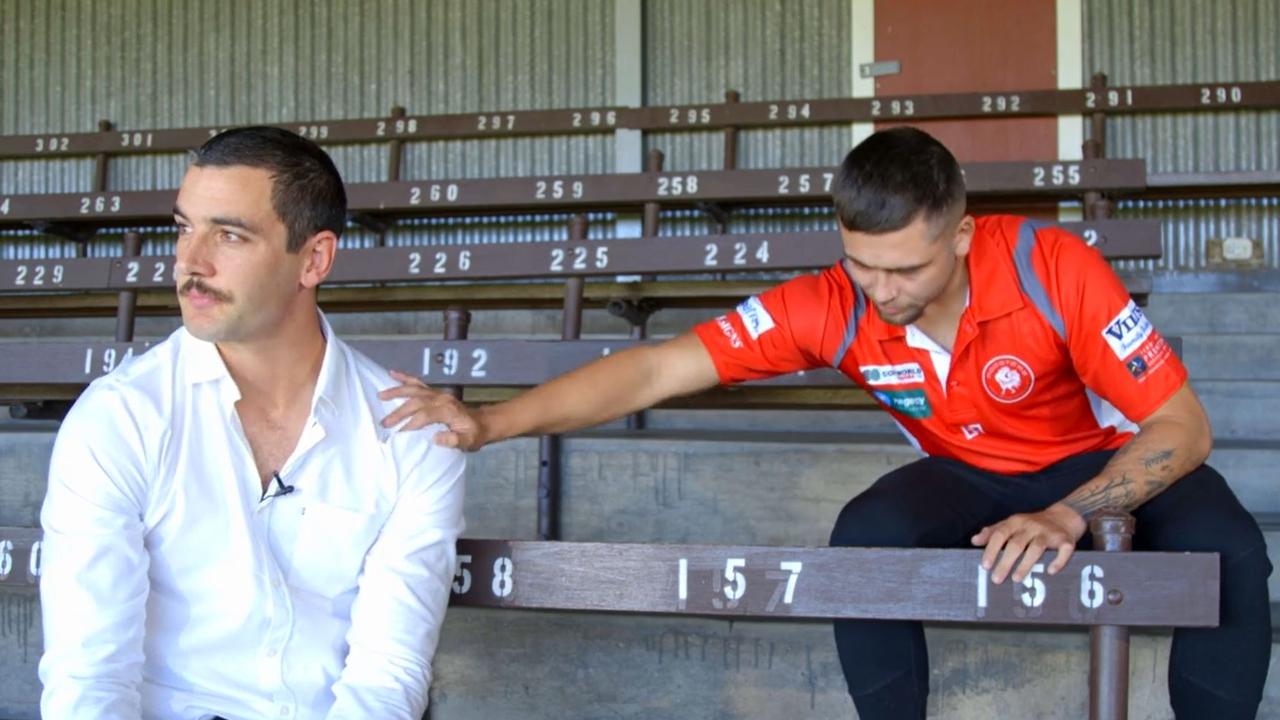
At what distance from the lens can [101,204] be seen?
16.4 feet

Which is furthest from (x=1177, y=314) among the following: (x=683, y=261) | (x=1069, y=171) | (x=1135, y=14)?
(x=683, y=261)

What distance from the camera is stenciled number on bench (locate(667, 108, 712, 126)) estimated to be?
17.1 ft

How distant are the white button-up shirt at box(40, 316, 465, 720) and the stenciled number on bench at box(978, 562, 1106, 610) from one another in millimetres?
611

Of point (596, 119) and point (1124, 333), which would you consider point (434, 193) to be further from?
point (1124, 333)

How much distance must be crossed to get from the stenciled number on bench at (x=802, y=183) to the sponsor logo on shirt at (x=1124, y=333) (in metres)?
2.92

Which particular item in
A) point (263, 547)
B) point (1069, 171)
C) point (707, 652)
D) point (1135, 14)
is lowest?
point (707, 652)

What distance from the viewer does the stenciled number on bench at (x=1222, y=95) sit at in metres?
4.79

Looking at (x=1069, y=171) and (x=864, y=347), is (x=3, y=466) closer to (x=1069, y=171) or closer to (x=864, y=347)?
(x=864, y=347)

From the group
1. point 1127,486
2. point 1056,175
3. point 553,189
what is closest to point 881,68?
point 1056,175

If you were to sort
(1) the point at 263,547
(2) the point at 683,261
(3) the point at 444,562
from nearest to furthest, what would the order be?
(1) the point at 263,547 < (3) the point at 444,562 < (2) the point at 683,261

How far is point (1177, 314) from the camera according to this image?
13.6 feet

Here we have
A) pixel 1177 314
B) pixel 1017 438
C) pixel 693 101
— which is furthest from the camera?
pixel 693 101

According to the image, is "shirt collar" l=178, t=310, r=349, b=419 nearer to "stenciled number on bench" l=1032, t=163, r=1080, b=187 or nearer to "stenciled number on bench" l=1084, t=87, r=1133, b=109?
"stenciled number on bench" l=1032, t=163, r=1080, b=187

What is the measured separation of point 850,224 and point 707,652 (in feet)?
2.78
